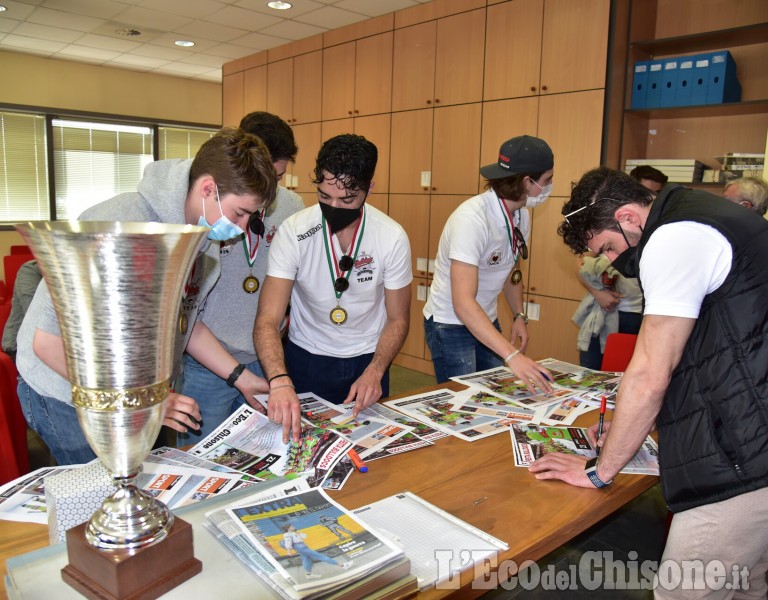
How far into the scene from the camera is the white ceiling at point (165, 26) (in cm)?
528

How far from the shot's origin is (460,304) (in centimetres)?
227

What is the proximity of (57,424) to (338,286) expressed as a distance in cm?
101

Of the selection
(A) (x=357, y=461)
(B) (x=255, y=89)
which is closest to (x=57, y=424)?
(A) (x=357, y=461)

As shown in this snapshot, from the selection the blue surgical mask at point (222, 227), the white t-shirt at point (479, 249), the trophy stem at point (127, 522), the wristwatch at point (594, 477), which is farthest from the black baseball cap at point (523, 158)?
the trophy stem at point (127, 522)

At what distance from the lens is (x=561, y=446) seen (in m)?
1.64

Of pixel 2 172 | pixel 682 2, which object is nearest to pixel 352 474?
pixel 682 2

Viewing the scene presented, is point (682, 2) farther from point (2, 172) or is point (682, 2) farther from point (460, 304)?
point (2, 172)

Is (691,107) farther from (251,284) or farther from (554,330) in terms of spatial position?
(251,284)

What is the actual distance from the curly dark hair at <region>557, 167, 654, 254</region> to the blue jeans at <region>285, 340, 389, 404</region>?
3.42 ft

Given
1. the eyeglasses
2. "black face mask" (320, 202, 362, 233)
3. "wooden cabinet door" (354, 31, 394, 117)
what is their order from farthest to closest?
"wooden cabinet door" (354, 31, 394, 117), the eyeglasses, "black face mask" (320, 202, 362, 233)

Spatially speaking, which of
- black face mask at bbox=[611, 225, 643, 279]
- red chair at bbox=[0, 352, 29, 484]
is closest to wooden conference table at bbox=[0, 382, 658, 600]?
black face mask at bbox=[611, 225, 643, 279]

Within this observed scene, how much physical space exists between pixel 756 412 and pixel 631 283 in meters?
2.11

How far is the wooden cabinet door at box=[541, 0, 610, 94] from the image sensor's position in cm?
399

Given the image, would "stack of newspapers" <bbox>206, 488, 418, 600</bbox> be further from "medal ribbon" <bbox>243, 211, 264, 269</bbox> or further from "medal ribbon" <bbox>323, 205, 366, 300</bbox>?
"medal ribbon" <bbox>243, 211, 264, 269</bbox>
